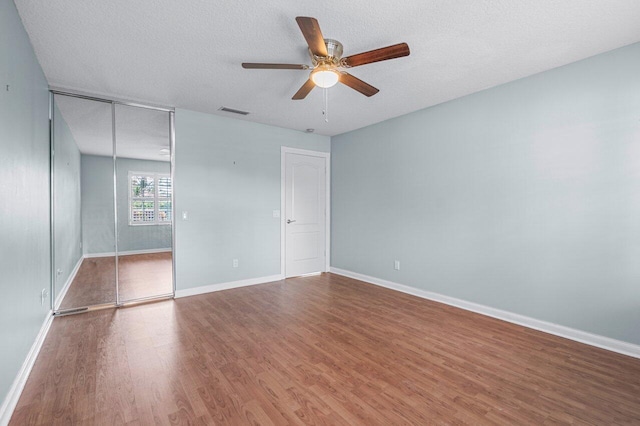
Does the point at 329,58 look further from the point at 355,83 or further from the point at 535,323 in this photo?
the point at 535,323

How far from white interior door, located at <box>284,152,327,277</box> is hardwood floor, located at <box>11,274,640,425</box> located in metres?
1.84

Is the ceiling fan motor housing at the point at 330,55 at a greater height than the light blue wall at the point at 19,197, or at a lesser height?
greater

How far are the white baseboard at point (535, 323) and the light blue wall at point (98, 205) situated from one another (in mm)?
3986

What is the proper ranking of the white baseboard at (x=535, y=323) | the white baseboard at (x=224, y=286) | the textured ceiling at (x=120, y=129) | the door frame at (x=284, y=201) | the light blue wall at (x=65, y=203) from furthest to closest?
the door frame at (x=284, y=201) < the white baseboard at (x=224, y=286) < the textured ceiling at (x=120, y=129) < the light blue wall at (x=65, y=203) < the white baseboard at (x=535, y=323)

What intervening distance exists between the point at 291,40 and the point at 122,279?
11.8 feet

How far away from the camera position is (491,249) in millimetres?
3447

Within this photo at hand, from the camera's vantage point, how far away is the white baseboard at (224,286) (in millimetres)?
4193

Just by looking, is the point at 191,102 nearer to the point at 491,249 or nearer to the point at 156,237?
the point at 156,237

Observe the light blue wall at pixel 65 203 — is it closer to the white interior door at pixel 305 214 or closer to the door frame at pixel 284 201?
the door frame at pixel 284 201

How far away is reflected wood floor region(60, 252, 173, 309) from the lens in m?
3.84

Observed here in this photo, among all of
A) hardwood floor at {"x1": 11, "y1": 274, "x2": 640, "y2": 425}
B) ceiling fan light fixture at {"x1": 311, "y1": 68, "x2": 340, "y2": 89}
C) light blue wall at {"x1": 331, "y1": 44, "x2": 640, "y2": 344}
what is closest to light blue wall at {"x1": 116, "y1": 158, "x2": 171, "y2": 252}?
hardwood floor at {"x1": 11, "y1": 274, "x2": 640, "y2": 425}

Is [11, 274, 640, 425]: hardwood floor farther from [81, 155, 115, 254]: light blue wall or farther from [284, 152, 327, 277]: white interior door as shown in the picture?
[284, 152, 327, 277]: white interior door

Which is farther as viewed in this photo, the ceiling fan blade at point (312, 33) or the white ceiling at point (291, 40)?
the white ceiling at point (291, 40)

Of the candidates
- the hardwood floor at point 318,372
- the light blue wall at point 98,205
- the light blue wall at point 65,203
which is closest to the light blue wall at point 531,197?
the hardwood floor at point 318,372
